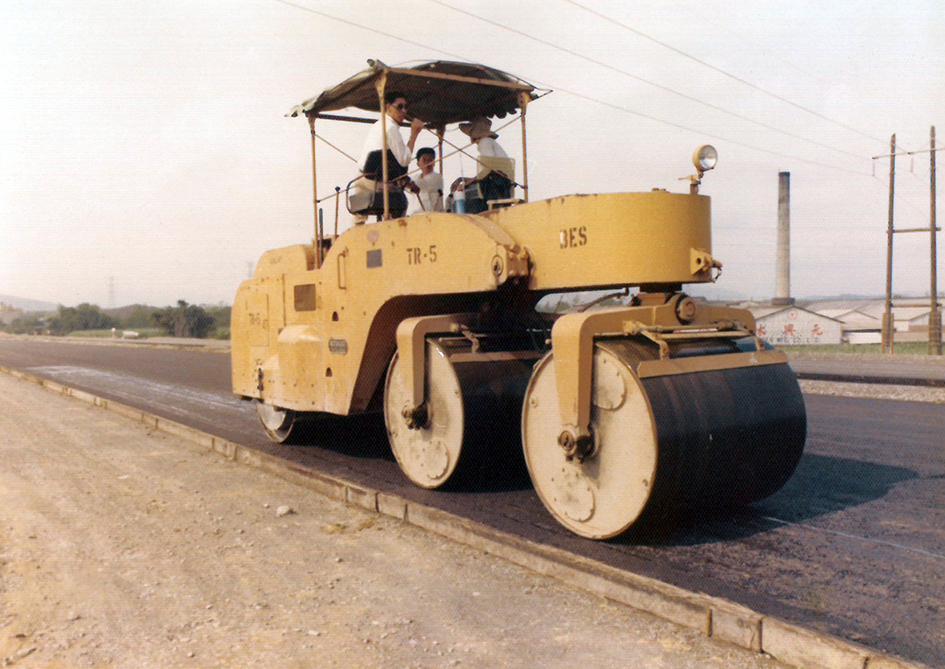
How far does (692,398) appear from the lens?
4.67m

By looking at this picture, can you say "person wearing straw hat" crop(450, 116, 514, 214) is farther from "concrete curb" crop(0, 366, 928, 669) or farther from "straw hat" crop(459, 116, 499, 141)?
"concrete curb" crop(0, 366, 928, 669)

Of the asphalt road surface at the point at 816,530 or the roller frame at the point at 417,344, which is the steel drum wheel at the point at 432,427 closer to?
the roller frame at the point at 417,344

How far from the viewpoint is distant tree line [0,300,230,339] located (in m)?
60.5

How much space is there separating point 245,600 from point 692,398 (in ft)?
8.38

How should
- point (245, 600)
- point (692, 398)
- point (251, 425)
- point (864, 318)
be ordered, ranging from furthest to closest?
point (864, 318), point (251, 425), point (692, 398), point (245, 600)

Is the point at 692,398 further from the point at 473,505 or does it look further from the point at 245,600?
the point at 245,600

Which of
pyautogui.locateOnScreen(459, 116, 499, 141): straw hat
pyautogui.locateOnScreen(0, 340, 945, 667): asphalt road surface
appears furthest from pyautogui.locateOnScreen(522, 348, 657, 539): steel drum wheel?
pyautogui.locateOnScreen(459, 116, 499, 141): straw hat

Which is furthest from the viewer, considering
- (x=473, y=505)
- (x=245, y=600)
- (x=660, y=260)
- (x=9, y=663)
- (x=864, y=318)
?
(x=864, y=318)

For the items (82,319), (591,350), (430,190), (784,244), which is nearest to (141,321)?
(82,319)

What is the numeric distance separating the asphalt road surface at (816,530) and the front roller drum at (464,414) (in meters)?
0.18

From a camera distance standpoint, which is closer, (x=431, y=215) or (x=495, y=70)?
(x=431, y=215)

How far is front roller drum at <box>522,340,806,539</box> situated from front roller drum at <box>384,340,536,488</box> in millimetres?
829

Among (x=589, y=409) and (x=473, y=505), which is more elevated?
(x=589, y=409)

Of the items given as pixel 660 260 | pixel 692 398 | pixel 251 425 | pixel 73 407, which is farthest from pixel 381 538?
pixel 73 407
